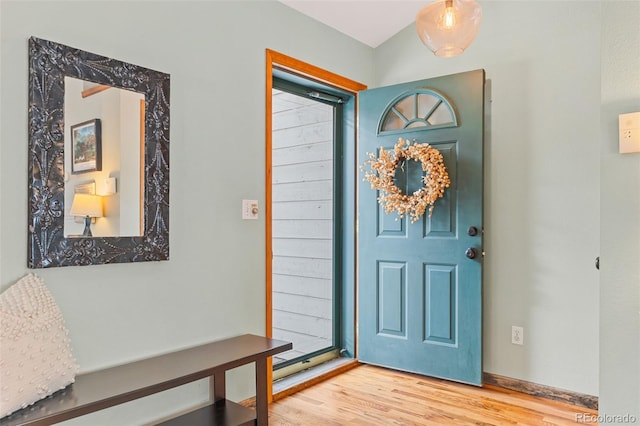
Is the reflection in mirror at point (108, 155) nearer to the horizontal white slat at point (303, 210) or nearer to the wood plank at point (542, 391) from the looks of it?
the horizontal white slat at point (303, 210)

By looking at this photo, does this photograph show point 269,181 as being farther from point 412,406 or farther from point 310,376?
point 412,406

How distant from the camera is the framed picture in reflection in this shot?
1.89 m

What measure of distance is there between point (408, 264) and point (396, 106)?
110 centimetres

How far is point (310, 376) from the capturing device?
309 cm

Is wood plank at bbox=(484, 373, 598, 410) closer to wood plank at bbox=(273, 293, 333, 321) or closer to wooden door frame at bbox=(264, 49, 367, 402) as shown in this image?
wood plank at bbox=(273, 293, 333, 321)

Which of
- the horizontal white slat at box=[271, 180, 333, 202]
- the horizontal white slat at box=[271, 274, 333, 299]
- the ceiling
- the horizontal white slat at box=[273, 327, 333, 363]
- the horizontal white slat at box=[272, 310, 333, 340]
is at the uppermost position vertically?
the ceiling

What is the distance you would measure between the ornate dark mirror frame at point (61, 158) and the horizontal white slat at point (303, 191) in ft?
4.90

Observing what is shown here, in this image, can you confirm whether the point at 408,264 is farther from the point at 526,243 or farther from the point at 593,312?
the point at 593,312

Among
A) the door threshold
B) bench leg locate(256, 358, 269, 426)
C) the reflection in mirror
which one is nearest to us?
the reflection in mirror

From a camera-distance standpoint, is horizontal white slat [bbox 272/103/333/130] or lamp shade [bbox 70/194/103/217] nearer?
lamp shade [bbox 70/194/103/217]

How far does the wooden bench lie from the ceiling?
6.74 feet

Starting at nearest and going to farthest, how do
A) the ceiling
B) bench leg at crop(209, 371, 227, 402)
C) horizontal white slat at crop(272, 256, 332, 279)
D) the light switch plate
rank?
bench leg at crop(209, 371, 227, 402)
the light switch plate
the ceiling
horizontal white slat at crop(272, 256, 332, 279)

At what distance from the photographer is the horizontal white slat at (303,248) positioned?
366 cm

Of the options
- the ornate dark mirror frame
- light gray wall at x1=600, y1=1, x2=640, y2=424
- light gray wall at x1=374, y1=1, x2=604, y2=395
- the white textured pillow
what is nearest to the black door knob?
light gray wall at x1=374, y1=1, x2=604, y2=395
